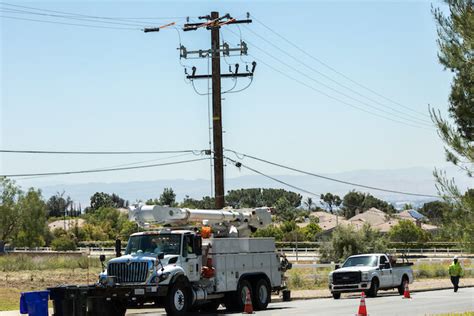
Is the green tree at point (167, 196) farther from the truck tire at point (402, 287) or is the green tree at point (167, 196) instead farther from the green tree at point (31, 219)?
the truck tire at point (402, 287)

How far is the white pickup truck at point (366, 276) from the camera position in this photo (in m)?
35.3

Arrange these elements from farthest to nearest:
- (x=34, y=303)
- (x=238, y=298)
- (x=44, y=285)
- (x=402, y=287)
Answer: (x=44, y=285) < (x=402, y=287) < (x=238, y=298) < (x=34, y=303)

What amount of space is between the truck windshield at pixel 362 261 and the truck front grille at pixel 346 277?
106 cm

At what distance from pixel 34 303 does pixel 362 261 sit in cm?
1874

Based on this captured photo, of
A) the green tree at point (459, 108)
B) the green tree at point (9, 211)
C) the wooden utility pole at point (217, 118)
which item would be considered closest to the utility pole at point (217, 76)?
the wooden utility pole at point (217, 118)

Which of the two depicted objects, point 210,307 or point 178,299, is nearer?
point 178,299

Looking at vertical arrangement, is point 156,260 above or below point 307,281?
above

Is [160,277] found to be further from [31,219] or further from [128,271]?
[31,219]

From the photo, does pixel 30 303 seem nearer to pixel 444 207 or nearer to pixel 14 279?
pixel 444 207

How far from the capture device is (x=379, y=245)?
2184 inches

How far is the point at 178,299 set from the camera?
24312mm

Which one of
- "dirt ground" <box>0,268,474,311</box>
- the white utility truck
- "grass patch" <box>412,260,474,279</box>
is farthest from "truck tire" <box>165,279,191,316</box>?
"grass patch" <box>412,260,474,279</box>

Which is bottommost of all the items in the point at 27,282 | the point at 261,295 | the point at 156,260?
the point at 261,295

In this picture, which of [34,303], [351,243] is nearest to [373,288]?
[34,303]
